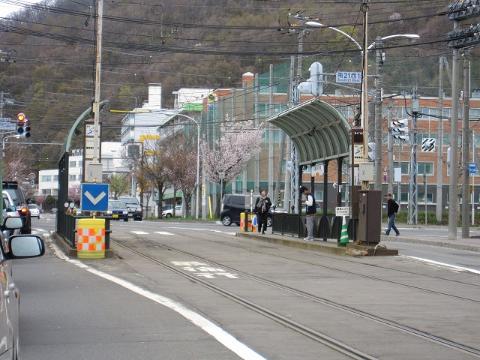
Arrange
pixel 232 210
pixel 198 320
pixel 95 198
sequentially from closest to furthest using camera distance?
pixel 198 320 → pixel 95 198 → pixel 232 210

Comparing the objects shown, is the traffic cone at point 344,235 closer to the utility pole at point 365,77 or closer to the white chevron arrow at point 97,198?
the utility pole at point 365,77

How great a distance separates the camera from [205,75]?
59219mm

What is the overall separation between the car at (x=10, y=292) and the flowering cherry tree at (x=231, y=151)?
64594 millimetres

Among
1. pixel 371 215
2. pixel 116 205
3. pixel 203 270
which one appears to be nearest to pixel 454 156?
pixel 371 215

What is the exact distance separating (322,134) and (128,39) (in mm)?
15646

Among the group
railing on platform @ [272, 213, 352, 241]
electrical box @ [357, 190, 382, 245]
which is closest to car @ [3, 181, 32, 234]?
railing on platform @ [272, 213, 352, 241]

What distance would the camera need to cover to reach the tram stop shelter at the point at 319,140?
2520 centimetres

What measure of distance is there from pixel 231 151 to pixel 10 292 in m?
67.4

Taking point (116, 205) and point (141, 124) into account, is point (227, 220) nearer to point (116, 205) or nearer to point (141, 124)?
point (116, 205)

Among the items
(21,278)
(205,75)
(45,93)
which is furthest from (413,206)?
(21,278)

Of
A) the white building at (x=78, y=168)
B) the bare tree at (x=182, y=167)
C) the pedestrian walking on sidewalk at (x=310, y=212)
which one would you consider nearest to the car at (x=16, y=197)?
the pedestrian walking on sidewalk at (x=310, y=212)

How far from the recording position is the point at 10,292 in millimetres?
5738

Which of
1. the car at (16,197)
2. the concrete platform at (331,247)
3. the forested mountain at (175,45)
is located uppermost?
the forested mountain at (175,45)

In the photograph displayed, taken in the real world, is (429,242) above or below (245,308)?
above
